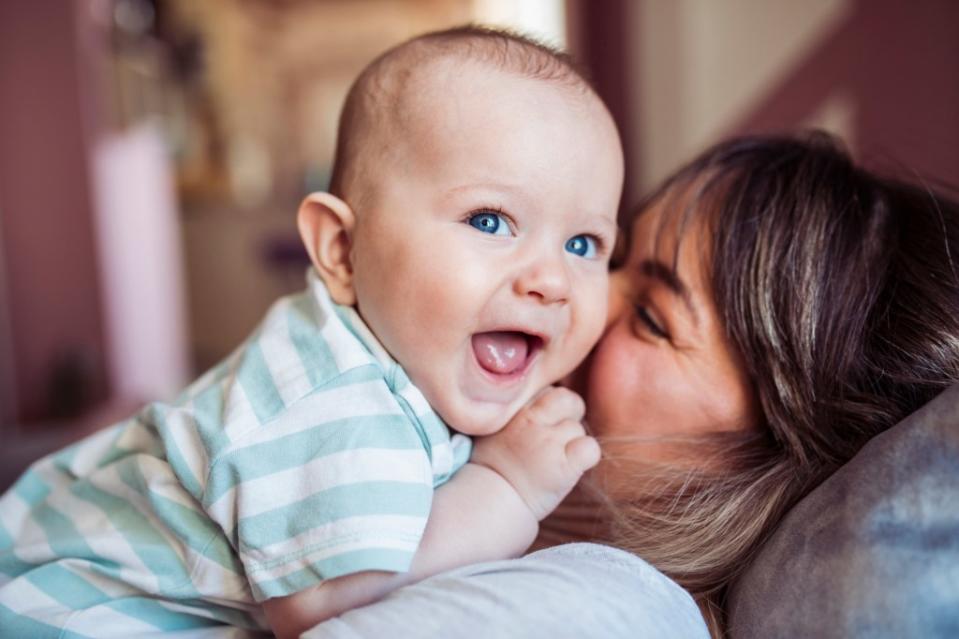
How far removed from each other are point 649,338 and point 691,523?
25cm

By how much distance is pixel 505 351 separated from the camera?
2.83 ft

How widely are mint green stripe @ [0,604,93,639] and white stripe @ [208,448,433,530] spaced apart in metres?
0.29

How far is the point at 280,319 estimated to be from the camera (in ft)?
2.95


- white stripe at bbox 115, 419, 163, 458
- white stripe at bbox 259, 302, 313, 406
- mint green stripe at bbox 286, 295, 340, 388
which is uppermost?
mint green stripe at bbox 286, 295, 340, 388

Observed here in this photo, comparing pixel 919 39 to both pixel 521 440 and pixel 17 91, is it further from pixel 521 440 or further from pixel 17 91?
pixel 17 91

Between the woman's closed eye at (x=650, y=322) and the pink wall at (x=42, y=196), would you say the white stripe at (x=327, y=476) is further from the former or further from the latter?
the pink wall at (x=42, y=196)

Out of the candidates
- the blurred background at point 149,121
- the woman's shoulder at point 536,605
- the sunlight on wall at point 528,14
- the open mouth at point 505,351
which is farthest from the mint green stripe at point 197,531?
the sunlight on wall at point 528,14

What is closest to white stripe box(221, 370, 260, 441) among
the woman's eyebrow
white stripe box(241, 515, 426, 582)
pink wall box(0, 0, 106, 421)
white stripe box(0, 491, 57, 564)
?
white stripe box(241, 515, 426, 582)

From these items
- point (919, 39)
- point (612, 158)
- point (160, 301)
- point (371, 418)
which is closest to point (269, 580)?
point (371, 418)

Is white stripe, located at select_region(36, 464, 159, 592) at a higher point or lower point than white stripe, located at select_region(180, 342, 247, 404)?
lower

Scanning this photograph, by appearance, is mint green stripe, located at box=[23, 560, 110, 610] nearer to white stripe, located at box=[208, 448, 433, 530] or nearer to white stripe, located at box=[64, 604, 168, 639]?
white stripe, located at box=[64, 604, 168, 639]

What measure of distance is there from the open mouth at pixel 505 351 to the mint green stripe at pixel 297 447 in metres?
0.14

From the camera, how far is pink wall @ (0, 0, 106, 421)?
3217mm

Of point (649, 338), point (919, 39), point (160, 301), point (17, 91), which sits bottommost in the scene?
point (160, 301)
